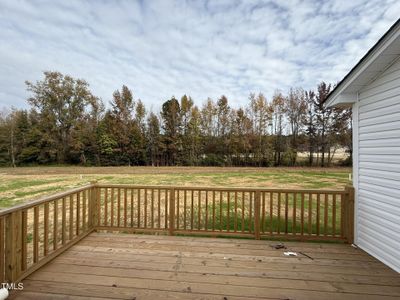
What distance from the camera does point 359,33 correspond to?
17.9ft

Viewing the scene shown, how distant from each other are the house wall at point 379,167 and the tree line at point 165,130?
17.6 metres

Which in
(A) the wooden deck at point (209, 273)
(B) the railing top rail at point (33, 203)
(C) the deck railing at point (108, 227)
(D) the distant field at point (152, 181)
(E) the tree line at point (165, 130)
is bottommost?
(D) the distant field at point (152, 181)

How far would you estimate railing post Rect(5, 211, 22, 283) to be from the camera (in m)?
1.78

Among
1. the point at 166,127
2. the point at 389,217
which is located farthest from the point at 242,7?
the point at 166,127

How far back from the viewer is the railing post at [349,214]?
284 cm

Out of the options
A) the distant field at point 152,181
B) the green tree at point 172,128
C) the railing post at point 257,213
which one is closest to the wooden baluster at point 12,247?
the railing post at point 257,213

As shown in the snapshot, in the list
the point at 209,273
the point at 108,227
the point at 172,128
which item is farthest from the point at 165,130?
the point at 209,273

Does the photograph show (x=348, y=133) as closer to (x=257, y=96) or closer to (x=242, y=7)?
(x=257, y=96)

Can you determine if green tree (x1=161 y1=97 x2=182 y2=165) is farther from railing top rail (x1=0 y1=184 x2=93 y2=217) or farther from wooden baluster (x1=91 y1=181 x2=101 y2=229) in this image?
railing top rail (x1=0 y1=184 x2=93 y2=217)

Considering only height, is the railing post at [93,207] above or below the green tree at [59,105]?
below

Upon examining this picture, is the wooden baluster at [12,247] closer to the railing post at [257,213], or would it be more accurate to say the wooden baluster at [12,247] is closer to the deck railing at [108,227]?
the deck railing at [108,227]

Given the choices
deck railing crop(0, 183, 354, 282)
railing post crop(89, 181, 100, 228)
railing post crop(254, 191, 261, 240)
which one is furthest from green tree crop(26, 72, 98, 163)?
railing post crop(254, 191, 261, 240)

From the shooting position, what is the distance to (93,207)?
3.24 m

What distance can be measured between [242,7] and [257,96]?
1580 centimetres
